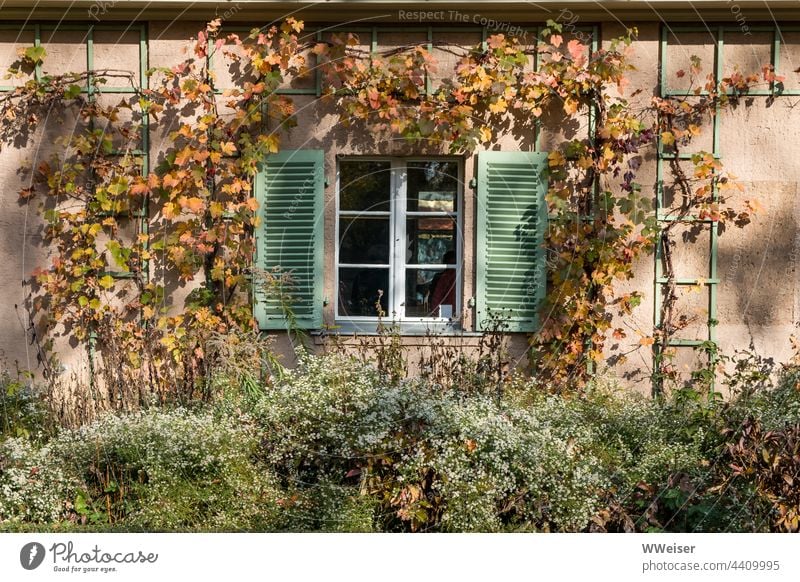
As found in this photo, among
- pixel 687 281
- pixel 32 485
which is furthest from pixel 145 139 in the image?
pixel 687 281

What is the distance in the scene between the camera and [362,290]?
7027 millimetres

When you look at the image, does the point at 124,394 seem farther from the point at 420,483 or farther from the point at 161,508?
the point at 420,483

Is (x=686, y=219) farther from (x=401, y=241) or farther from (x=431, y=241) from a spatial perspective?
(x=401, y=241)

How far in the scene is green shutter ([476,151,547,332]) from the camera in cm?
688

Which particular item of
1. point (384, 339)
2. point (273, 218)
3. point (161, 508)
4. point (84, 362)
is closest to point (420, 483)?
point (161, 508)

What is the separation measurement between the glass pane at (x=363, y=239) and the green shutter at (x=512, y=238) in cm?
76

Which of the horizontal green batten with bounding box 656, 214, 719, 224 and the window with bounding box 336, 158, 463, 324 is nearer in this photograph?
the horizontal green batten with bounding box 656, 214, 719, 224

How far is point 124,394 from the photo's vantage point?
6020 millimetres

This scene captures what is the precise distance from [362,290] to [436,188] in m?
0.98

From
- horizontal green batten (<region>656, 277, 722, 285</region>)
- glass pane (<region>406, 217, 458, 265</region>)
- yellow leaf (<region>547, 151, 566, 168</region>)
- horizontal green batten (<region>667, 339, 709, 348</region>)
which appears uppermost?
yellow leaf (<region>547, 151, 566, 168</region>)

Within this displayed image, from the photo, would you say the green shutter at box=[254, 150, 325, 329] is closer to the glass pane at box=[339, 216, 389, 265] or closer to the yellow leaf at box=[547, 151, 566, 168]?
the glass pane at box=[339, 216, 389, 265]

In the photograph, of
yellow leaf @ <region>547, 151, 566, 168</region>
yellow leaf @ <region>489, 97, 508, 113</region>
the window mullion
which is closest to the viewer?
yellow leaf @ <region>489, 97, 508, 113</region>

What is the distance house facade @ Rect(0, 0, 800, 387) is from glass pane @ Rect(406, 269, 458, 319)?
79 mm

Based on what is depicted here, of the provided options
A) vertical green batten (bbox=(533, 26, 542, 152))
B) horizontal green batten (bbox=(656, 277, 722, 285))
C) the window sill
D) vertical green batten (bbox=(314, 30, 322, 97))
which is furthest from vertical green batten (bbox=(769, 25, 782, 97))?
vertical green batten (bbox=(314, 30, 322, 97))
